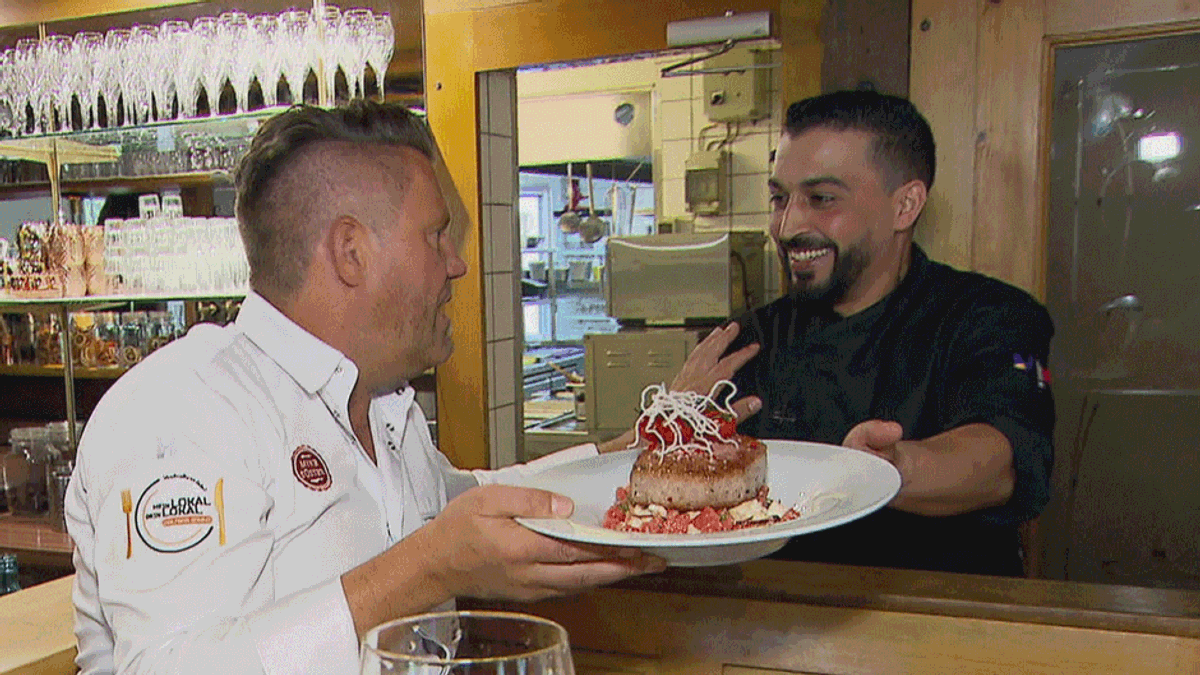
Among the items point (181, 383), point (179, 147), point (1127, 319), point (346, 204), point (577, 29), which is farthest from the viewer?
point (179, 147)

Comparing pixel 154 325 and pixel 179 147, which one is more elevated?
pixel 179 147

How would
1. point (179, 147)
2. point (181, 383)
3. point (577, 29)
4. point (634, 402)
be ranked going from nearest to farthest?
point (181, 383)
point (577, 29)
point (179, 147)
point (634, 402)

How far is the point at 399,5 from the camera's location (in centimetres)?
318

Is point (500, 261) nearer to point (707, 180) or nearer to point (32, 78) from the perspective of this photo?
point (32, 78)

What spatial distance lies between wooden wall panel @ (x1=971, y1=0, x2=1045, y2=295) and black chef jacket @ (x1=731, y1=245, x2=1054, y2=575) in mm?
329

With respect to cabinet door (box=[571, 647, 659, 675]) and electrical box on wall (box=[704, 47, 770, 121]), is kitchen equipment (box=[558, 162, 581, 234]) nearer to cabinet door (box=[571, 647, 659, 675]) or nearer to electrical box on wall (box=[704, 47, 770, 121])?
electrical box on wall (box=[704, 47, 770, 121])

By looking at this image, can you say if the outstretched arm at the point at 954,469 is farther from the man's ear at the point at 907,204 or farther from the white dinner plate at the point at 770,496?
the man's ear at the point at 907,204

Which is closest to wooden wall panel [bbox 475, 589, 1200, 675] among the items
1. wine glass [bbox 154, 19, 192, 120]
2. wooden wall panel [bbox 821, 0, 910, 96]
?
wooden wall panel [bbox 821, 0, 910, 96]

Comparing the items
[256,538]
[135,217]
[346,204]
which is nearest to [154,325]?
[135,217]

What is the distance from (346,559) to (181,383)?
32cm

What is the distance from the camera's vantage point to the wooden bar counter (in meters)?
Result: 1.31

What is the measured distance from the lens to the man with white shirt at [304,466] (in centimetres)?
108

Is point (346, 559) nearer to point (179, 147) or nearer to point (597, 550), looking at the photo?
point (597, 550)

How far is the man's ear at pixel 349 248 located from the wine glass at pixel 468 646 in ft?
2.84
